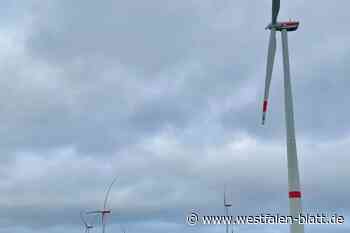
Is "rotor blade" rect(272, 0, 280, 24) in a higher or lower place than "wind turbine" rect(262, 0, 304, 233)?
Result: higher

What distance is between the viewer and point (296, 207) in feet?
245

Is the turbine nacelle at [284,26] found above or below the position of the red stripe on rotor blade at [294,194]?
above

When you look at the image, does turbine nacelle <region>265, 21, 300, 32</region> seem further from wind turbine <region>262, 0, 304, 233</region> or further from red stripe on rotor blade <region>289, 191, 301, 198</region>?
red stripe on rotor blade <region>289, 191, 301, 198</region>

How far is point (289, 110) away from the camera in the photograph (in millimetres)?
79625

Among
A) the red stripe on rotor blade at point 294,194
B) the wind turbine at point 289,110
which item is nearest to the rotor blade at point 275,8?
the wind turbine at point 289,110

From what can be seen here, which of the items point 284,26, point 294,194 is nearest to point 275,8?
point 284,26

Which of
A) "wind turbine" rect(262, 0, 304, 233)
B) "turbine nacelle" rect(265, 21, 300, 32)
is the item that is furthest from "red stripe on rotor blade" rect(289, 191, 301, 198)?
"turbine nacelle" rect(265, 21, 300, 32)

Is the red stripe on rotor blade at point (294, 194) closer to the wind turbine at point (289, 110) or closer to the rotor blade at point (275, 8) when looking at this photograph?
the wind turbine at point (289, 110)

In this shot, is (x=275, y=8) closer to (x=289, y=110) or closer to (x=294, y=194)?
(x=289, y=110)

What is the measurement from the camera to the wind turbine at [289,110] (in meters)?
75.1

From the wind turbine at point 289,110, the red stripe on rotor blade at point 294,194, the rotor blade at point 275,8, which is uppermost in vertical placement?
the rotor blade at point 275,8

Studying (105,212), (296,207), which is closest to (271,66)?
(296,207)

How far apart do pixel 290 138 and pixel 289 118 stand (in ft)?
8.88

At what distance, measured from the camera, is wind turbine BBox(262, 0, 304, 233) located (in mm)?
75062
